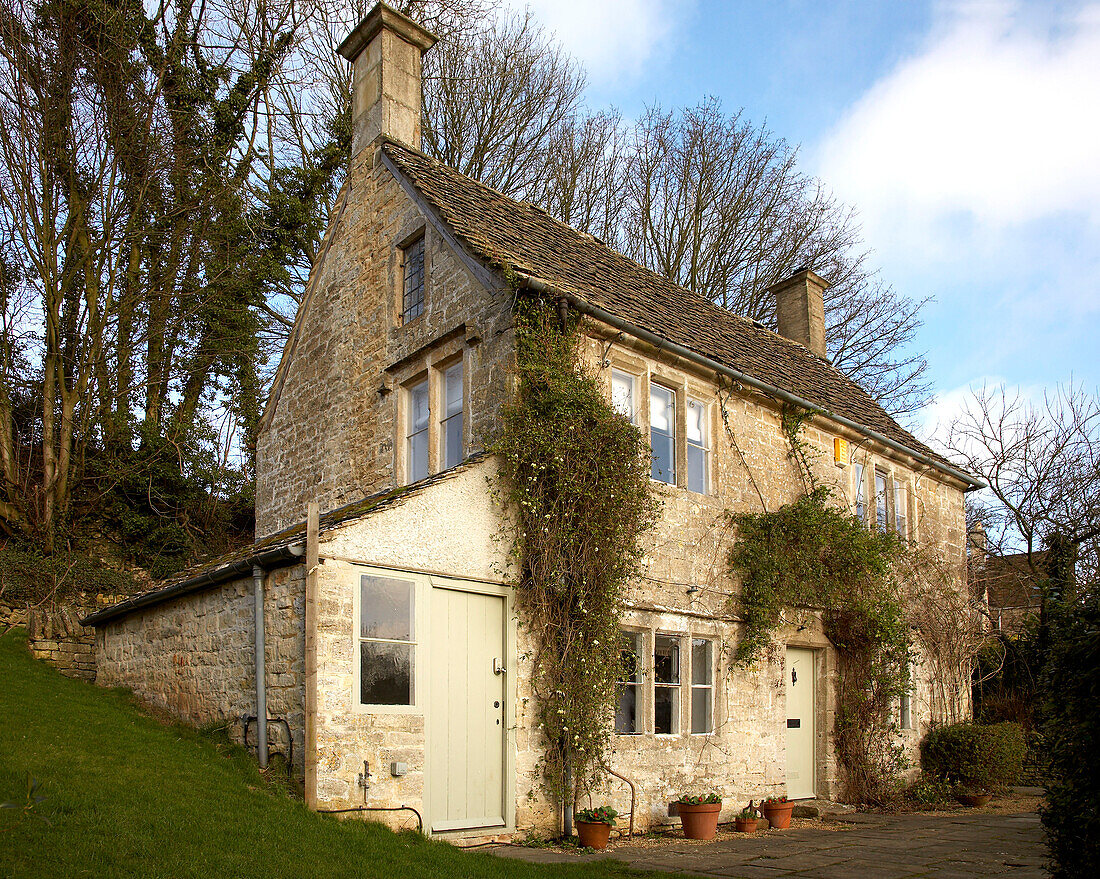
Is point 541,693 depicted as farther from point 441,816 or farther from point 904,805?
point 904,805

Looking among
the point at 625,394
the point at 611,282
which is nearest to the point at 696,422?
the point at 625,394

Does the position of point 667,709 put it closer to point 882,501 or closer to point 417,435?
point 417,435

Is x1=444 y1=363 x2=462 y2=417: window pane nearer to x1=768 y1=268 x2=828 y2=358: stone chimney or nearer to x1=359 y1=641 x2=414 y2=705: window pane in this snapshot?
x1=359 y1=641 x2=414 y2=705: window pane

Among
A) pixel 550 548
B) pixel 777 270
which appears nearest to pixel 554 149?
pixel 777 270

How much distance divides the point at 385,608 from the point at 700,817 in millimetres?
4422

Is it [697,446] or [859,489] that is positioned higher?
[697,446]

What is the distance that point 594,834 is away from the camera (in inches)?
356

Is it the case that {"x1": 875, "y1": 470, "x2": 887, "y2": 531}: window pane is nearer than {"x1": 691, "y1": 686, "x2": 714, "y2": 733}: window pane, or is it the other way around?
{"x1": 691, "y1": 686, "x2": 714, "y2": 733}: window pane

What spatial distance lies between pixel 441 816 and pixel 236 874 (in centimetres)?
297

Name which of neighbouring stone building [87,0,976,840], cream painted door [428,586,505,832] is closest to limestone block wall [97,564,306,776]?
neighbouring stone building [87,0,976,840]

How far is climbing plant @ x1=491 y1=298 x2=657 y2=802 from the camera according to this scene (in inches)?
377

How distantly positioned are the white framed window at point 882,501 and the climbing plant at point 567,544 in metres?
7.43

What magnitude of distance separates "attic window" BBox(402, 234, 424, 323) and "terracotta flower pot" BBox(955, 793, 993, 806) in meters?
11.1

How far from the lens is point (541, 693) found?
9.70 m
